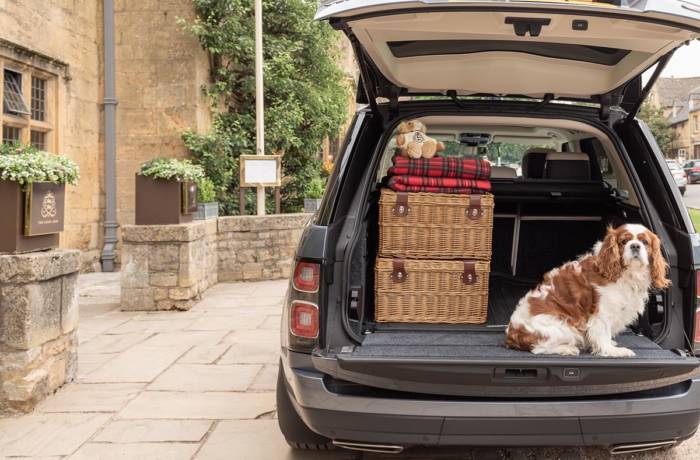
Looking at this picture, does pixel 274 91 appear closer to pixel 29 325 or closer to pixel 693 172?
pixel 29 325

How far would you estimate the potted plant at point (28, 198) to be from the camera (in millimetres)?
4094

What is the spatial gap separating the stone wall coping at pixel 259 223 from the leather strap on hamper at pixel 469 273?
6171 millimetres

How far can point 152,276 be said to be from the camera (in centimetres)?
762

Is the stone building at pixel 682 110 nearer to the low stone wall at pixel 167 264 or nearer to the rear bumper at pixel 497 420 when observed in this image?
the low stone wall at pixel 167 264

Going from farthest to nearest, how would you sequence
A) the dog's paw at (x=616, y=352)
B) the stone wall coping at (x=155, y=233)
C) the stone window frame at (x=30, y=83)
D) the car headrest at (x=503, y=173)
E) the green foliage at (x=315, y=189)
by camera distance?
the green foliage at (x=315, y=189) → the stone window frame at (x=30, y=83) → the stone wall coping at (x=155, y=233) → the car headrest at (x=503, y=173) → the dog's paw at (x=616, y=352)

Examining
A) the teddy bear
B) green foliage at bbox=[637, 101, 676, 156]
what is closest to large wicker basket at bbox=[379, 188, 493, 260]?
the teddy bear

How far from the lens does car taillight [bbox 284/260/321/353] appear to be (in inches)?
115

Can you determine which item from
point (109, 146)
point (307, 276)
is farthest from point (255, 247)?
point (307, 276)

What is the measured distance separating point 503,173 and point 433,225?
1208 mm

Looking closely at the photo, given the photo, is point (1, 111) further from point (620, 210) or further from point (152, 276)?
point (620, 210)

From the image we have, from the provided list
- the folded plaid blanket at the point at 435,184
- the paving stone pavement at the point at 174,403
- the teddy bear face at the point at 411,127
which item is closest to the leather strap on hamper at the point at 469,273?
the folded plaid blanket at the point at 435,184

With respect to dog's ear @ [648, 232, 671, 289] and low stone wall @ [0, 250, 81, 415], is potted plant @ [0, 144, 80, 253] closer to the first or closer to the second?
low stone wall @ [0, 250, 81, 415]

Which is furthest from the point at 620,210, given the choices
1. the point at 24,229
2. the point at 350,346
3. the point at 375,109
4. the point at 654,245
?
the point at 24,229

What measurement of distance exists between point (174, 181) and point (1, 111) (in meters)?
2.78
